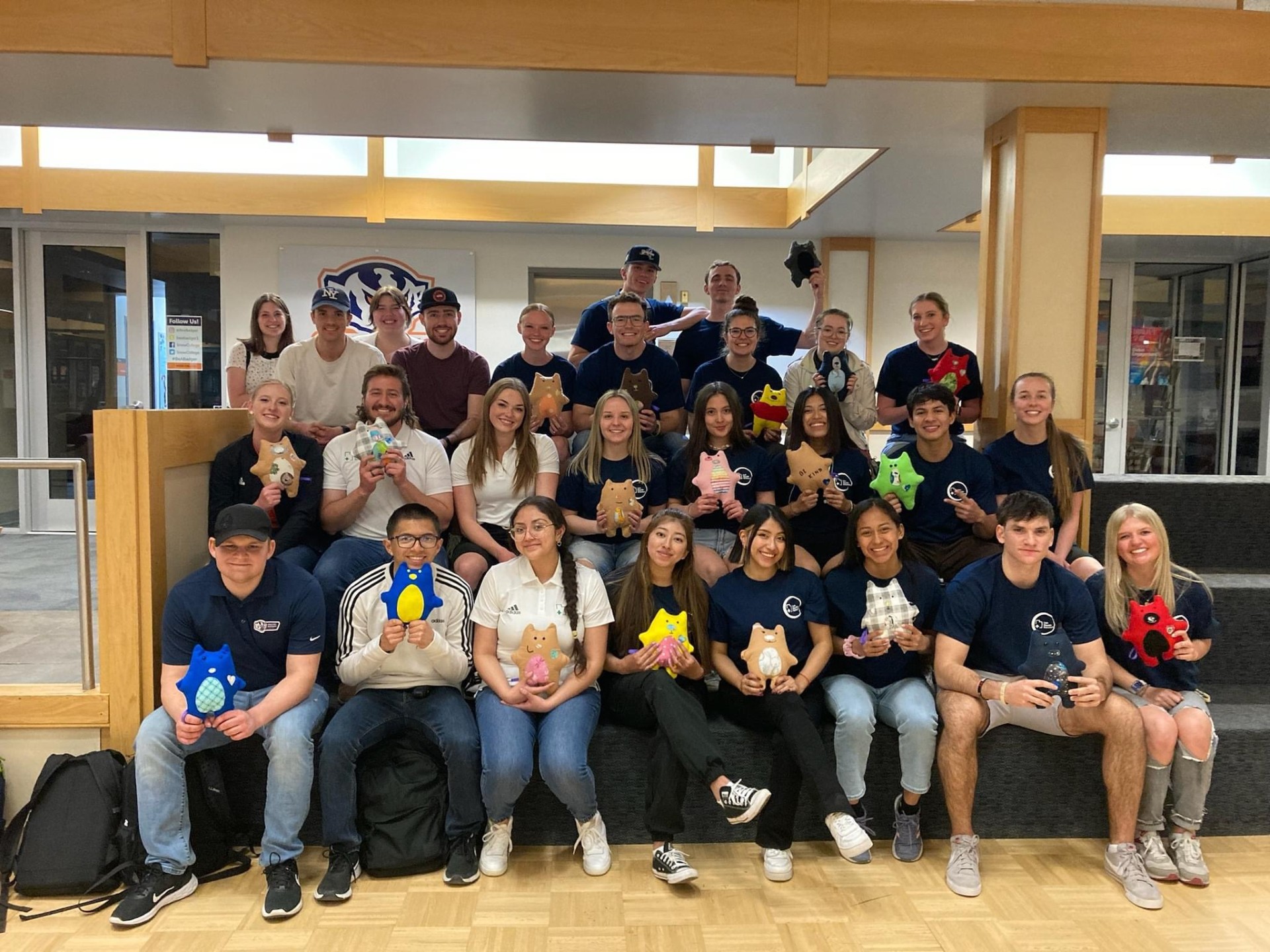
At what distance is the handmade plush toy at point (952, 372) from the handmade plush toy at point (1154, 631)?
Answer: 1.50 m

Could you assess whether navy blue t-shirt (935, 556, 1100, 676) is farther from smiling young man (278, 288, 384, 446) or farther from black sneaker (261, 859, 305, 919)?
smiling young man (278, 288, 384, 446)

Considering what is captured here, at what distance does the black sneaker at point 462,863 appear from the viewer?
9.75 ft

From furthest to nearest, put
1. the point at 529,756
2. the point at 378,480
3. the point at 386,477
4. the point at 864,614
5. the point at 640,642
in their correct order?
the point at 386,477 → the point at 378,480 → the point at 864,614 → the point at 640,642 → the point at 529,756

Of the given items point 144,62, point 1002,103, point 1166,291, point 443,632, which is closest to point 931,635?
point 443,632

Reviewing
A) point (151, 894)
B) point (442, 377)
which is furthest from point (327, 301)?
point (151, 894)

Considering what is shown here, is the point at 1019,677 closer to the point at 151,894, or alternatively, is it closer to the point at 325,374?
the point at 151,894

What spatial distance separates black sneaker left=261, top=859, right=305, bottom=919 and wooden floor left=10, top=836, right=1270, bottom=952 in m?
0.03

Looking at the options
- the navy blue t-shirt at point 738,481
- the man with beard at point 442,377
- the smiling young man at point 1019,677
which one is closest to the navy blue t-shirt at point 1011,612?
the smiling young man at point 1019,677

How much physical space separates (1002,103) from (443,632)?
3.32 meters

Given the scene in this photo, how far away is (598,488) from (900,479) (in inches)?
49.3

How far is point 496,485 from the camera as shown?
393 centimetres

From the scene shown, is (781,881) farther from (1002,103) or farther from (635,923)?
(1002,103)

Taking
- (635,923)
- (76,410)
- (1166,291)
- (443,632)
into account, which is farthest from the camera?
(1166,291)

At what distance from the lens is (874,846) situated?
3.28 m
